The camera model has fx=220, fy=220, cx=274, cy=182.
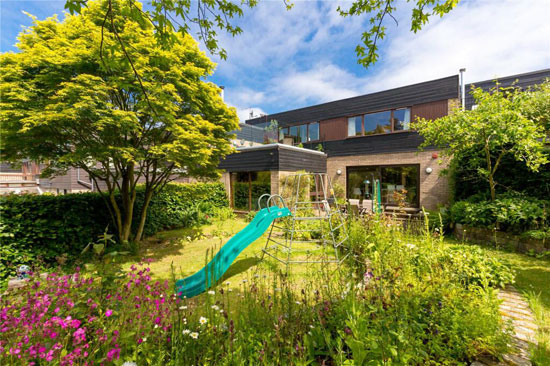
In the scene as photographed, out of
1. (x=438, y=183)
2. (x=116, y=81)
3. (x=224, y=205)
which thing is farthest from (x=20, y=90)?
(x=438, y=183)

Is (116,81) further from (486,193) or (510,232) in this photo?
(486,193)

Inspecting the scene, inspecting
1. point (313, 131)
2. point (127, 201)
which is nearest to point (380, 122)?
point (313, 131)

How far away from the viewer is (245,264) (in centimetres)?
534

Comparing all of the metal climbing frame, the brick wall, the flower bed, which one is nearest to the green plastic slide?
the metal climbing frame

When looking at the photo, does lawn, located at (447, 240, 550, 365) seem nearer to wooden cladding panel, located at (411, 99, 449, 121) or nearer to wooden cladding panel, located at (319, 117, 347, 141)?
wooden cladding panel, located at (411, 99, 449, 121)

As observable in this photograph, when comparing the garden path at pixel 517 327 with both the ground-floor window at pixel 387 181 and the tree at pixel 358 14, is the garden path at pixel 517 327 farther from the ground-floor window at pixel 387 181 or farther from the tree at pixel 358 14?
the ground-floor window at pixel 387 181

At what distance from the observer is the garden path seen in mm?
1855

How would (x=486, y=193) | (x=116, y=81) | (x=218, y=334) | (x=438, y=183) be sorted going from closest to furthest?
(x=218, y=334), (x=116, y=81), (x=486, y=193), (x=438, y=183)

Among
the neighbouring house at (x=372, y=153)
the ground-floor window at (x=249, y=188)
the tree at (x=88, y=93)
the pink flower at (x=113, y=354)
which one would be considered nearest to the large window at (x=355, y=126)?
the neighbouring house at (x=372, y=153)

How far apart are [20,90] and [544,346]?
827 cm

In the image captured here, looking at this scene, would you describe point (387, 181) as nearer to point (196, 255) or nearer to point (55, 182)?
point (196, 255)

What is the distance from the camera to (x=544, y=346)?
1.77 metres

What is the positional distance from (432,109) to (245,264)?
12.4 m

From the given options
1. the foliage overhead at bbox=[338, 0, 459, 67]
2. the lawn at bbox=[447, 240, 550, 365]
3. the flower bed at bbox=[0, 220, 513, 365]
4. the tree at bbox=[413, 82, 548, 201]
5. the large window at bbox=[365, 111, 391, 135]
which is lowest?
the lawn at bbox=[447, 240, 550, 365]
